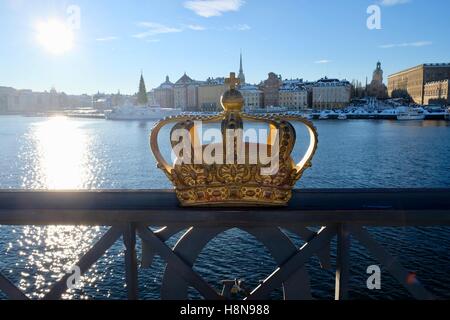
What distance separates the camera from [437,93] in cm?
9594

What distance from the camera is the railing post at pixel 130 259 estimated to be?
2598mm

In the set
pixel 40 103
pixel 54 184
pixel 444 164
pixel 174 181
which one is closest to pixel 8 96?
pixel 40 103

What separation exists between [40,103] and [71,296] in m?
156

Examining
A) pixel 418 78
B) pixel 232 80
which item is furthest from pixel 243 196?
pixel 418 78

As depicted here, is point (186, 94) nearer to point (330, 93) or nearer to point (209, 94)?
point (209, 94)

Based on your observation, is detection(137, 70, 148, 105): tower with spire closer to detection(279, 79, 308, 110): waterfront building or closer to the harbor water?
detection(279, 79, 308, 110): waterfront building

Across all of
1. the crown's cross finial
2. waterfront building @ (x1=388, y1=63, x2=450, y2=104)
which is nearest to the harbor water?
the crown's cross finial

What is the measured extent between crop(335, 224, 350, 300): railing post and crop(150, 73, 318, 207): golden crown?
50cm

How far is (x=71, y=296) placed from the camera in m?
10.0

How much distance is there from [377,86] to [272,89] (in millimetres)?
43888

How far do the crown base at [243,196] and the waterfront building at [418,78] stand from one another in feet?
377

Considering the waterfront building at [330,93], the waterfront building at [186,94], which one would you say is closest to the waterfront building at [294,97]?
the waterfront building at [330,93]

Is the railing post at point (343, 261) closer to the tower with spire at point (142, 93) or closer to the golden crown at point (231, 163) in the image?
the golden crown at point (231, 163)

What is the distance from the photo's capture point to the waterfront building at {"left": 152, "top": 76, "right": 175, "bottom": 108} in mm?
114750
